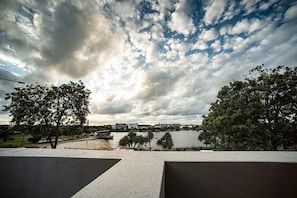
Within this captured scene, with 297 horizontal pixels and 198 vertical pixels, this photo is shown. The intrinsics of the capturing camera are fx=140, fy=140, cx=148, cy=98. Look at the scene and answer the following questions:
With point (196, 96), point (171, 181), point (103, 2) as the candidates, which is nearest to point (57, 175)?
point (171, 181)

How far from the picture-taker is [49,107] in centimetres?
1060

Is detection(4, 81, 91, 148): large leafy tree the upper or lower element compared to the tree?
upper

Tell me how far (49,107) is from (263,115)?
48.3ft

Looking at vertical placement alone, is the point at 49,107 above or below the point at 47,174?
above

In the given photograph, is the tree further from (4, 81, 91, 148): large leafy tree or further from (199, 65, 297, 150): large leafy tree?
(4, 81, 91, 148): large leafy tree

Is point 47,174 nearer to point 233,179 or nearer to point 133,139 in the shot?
point 233,179

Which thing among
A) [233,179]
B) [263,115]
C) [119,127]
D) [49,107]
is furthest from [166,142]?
[233,179]

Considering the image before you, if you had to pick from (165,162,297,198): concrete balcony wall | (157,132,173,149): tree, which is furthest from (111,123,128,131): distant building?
(165,162,297,198): concrete balcony wall

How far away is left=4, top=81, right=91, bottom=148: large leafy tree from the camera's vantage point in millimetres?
10188

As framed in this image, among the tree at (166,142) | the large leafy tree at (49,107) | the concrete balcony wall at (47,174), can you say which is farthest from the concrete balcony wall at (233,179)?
the tree at (166,142)

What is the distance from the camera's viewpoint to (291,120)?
824 centimetres

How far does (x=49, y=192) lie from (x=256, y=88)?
1124 centimetres

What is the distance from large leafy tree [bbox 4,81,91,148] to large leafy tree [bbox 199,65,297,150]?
1040 centimetres

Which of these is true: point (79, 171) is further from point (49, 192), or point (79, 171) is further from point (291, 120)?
point (291, 120)
